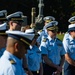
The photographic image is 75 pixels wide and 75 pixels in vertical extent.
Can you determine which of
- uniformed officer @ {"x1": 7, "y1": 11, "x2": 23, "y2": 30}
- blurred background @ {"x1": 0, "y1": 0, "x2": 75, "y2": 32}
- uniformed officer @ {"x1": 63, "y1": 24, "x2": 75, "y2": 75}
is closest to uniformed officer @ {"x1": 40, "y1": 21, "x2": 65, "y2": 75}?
uniformed officer @ {"x1": 63, "y1": 24, "x2": 75, "y2": 75}

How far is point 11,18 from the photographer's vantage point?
745cm

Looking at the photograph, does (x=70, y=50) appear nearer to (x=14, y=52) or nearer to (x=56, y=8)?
(x=14, y=52)

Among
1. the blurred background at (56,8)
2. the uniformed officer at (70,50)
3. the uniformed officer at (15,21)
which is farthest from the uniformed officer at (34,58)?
the blurred background at (56,8)

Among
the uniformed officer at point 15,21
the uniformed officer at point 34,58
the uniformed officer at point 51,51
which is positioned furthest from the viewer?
the uniformed officer at point 51,51

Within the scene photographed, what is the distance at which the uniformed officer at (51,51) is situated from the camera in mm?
7953

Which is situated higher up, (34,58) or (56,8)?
(56,8)

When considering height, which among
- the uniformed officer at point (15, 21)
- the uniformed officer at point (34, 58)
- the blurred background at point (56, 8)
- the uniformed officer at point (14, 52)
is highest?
the blurred background at point (56, 8)

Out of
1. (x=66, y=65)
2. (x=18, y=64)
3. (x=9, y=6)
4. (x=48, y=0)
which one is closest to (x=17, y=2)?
(x=9, y=6)

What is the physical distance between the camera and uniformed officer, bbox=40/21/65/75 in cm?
795

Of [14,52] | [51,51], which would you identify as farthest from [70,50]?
[14,52]

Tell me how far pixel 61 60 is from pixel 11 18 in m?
1.47

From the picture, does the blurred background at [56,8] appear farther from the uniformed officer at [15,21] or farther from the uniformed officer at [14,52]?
the uniformed officer at [14,52]

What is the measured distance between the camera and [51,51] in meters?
7.97

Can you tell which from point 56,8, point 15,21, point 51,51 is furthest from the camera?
point 56,8
